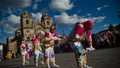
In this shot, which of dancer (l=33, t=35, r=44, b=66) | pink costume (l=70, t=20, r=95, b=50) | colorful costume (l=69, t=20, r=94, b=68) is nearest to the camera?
pink costume (l=70, t=20, r=95, b=50)

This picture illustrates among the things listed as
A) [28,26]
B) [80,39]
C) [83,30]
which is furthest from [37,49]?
[28,26]

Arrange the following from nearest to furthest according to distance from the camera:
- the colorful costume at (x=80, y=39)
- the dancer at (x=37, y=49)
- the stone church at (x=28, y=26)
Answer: the colorful costume at (x=80, y=39) → the dancer at (x=37, y=49) → the stone church at (x=28, y=26)

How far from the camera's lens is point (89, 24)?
570 centimetres

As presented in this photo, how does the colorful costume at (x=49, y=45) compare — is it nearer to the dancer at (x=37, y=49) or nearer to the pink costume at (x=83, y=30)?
the dancer at (x=37, y=49)

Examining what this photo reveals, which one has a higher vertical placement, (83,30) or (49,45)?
(83,30)

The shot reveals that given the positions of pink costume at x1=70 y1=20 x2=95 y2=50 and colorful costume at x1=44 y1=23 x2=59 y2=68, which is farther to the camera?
colorful costume at x1=44 y1=23 x2=59 y2=68

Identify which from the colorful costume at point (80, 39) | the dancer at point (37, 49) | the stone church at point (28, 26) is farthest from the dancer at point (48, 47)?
the stone church at point (28, 26)

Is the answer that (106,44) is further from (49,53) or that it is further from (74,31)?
(74,31)

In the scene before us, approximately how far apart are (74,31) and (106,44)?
647 inches

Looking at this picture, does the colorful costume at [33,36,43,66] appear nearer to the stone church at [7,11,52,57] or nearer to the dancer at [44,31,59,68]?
the dancer at [44,31,59,68]

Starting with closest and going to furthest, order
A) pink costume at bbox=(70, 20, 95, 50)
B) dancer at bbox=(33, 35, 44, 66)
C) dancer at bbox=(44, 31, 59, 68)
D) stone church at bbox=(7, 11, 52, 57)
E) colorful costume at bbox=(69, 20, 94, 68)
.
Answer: pink costume at bbox=(70, 20, 95, 50) → colorful costume at bbox=(69, 20, 94, 68) → dancer at bbox=(44, 31, 59, 68) → dancer at bbox=(33, 35, 44, 66) → stone church at bbox=(7, 11, 52, 57)

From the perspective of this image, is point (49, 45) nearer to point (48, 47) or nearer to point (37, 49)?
point (48, 47)

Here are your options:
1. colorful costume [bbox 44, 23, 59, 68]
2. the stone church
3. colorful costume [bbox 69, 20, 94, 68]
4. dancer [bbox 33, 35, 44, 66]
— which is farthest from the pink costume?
the stone church

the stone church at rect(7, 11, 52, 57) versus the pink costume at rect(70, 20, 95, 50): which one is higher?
the stone church at rect(7, 11, 52, 57)
